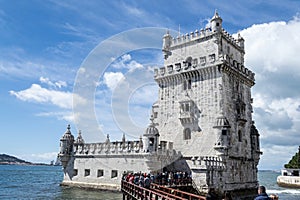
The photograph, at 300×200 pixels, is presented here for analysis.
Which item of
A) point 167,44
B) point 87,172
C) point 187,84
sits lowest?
point 87,172

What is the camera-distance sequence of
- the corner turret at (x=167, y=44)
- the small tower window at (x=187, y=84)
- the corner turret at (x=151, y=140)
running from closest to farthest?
1. the corner turret at (x=151, y=140)
2. the small tower window at (x=187, y=84)
3. the corner turret at (x=167, y=44)

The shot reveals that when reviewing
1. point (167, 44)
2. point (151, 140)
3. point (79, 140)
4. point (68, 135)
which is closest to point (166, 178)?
point (151, 140)

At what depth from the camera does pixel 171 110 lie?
39.5 m

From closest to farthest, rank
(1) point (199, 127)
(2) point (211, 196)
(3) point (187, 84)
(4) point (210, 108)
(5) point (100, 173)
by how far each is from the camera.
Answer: (2) point (211, 196) → (4) point (210, 108) → (1) point (199, 127) → (3) point (187, 84) → (5) point (100, 173)

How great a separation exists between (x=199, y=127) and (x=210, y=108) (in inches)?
106

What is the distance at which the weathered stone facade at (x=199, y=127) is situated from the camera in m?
34.2

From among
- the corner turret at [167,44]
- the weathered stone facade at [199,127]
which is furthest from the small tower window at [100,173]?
the corner turret at [167,44]

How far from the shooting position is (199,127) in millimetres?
36406

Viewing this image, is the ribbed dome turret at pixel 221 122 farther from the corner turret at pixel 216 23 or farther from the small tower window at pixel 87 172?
the small tower window at pixel 87 172

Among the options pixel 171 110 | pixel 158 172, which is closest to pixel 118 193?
pixel 158 172

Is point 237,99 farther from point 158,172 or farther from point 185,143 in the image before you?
point 158,172

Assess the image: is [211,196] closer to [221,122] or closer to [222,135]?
[222,135]

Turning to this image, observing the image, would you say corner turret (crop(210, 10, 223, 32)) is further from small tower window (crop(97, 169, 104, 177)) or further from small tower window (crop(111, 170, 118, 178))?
small tower window (crop(97, 169, 104, 177))

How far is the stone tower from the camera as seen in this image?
33.7 metres
